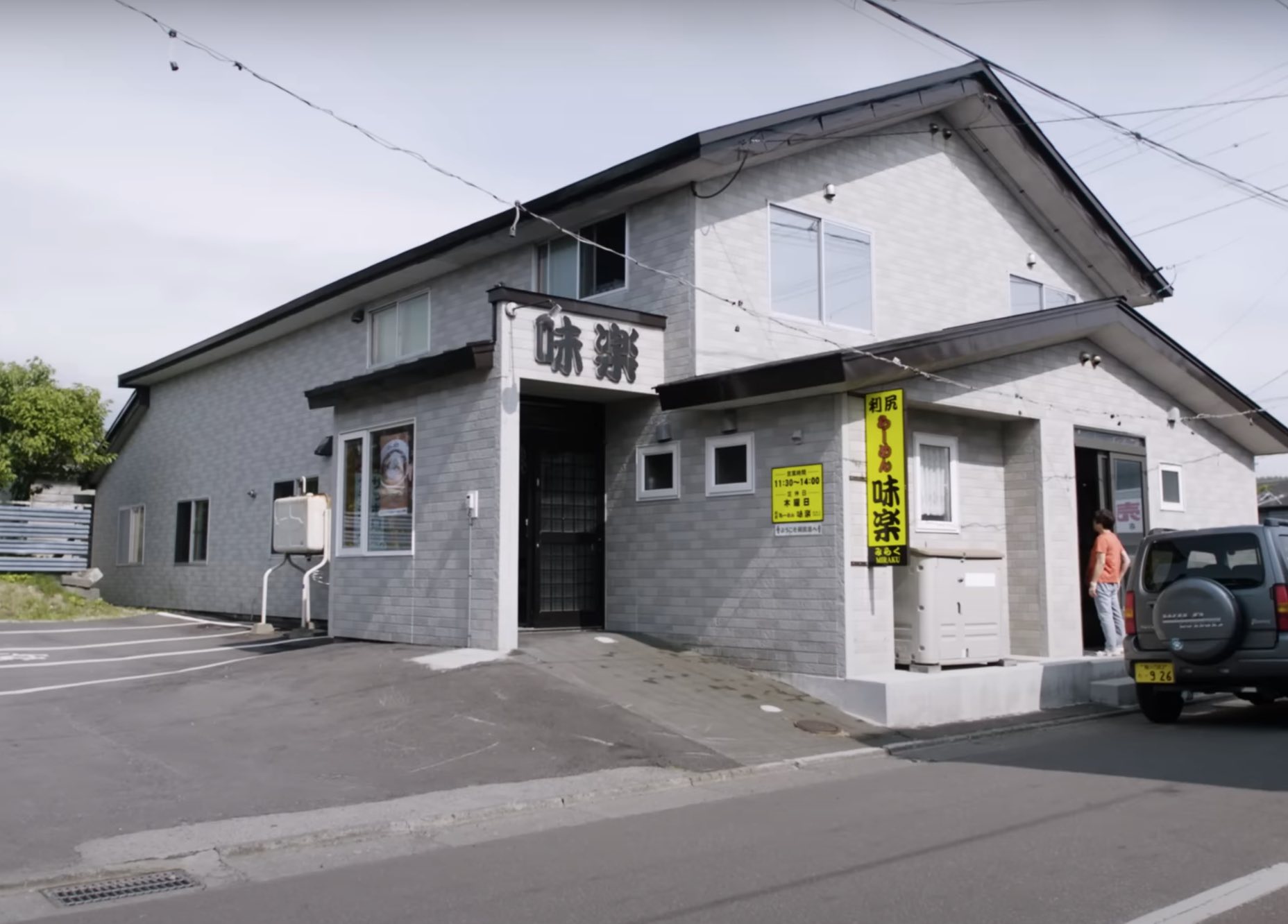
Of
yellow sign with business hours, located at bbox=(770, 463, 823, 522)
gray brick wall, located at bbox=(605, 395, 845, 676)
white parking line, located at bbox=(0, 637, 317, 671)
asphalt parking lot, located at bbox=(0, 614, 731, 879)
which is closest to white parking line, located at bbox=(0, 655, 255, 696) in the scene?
asphalt parking lot, located at bbox=(0, 614, 731, 879)

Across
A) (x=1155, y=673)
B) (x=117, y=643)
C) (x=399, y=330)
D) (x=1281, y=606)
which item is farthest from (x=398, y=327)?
(x=1281, y=606)

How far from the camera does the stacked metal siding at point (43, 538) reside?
71.1 ft

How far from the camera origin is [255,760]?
8828mm

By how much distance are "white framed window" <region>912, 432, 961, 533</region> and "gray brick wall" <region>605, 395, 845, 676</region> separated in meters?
2.13

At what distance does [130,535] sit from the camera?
84.5 feet

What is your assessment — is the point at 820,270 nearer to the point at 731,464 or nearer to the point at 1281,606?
the point at 731,464

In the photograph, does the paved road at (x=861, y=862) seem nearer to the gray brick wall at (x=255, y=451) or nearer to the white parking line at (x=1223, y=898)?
the white parking line at (x=1223, y=898)

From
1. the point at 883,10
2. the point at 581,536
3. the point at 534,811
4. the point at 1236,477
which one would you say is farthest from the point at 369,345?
the point at 1236,477

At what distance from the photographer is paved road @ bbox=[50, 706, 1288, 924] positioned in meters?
5.50

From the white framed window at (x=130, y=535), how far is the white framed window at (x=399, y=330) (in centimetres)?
984

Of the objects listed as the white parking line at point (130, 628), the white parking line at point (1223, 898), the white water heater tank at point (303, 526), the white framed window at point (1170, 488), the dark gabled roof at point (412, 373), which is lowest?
the white parking line at point (1223, 898)

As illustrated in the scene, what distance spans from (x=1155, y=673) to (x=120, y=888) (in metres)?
9.81

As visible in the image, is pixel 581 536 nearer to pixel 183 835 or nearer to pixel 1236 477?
pixel 183 835

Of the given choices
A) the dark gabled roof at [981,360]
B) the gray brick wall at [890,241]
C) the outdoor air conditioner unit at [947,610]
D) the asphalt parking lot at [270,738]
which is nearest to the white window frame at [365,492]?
the asphalt parking lot at [270,738]
